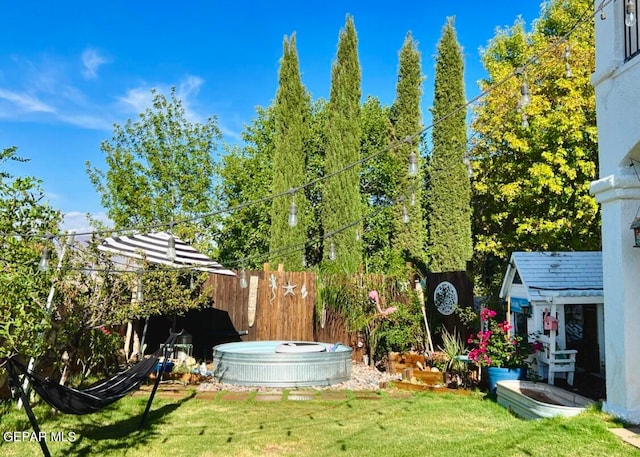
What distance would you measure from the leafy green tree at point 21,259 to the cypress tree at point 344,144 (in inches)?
448

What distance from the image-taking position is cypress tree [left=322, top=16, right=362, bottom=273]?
56.0 feet

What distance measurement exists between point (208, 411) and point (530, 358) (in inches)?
184

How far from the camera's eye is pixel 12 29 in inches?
432

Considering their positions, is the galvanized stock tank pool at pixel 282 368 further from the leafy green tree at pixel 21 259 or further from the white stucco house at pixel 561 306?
the leafy green tree at pixel 21 259

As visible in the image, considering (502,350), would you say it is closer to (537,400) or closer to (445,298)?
(537,400)

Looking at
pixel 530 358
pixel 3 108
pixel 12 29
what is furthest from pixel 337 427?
pixel 3 108

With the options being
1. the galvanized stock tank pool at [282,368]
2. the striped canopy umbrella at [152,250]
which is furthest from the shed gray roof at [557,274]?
the striped canopy umbrella at [152,250]

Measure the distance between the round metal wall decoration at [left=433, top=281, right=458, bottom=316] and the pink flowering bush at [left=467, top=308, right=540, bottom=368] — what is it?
7.27 feet

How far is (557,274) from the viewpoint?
7773mm

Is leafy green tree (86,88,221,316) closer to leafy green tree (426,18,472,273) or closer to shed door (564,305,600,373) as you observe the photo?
leafy green tree (426,18,472,273)

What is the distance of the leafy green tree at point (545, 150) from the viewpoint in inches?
420

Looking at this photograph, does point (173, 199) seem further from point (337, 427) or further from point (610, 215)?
point (610, 215)

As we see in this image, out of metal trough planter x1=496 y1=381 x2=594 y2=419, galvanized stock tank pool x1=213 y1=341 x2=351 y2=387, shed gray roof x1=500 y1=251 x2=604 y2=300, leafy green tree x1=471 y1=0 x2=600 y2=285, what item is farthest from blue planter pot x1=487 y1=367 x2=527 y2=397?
leafy green tree x1=471 y1=0 x2=600 y2=285

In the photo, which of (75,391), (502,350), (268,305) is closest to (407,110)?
(268,305)
